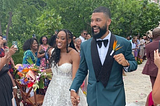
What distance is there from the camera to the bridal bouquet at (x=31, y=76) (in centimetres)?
501

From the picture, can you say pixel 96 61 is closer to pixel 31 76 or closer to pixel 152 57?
pixel 31 76

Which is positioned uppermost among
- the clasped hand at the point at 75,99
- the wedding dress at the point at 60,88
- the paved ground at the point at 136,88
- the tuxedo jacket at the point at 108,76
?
the tuxedo jacket at the point at 108,76

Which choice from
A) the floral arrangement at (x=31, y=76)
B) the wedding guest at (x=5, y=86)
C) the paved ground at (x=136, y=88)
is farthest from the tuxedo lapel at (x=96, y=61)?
the paved ground at (x=136, y=88)

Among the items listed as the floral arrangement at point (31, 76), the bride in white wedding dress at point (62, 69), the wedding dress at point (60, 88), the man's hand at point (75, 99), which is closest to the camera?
the man's hand at point (75, 99)

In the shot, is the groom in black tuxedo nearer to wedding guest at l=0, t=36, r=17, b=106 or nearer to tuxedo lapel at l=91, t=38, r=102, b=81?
tuxedo lapel at l=91, t=38, r=102, b=81

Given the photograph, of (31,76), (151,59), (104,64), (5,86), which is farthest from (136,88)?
(104,64)

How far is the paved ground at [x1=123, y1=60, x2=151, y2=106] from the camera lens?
6984 mm

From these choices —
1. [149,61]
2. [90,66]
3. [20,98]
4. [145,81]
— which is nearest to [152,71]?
[149,61]

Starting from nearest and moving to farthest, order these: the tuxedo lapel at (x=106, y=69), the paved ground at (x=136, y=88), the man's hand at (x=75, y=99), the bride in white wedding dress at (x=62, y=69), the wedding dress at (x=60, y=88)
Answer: the tuxedo lapel at (x=106, y=69) → the man's hand at (x=75, y=99) → the bride in white wedding dress at (x=62, y=69) → the wedding dress at (x=60, y=88) → the paved ground at (x=136, y=88)

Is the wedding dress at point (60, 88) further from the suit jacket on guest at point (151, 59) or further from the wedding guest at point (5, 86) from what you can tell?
the suit jacket on guest at point (151, 59)

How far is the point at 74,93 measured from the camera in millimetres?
3285

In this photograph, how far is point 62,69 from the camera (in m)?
4.57

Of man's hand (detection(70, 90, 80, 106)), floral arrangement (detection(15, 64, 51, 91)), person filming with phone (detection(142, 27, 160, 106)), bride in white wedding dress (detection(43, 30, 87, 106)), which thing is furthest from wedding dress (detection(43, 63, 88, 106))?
person filming with phone (detection(142, 27, 160, 106))

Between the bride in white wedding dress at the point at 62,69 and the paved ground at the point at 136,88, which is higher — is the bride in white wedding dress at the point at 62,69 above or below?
above
